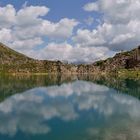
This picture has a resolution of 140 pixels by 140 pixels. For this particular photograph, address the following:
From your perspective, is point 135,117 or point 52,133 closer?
point 52,133

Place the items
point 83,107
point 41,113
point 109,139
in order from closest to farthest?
point 109,139 → point 41,113 → point 83,107

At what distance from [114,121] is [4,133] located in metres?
23.3

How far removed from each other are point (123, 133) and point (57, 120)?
20.0 metres

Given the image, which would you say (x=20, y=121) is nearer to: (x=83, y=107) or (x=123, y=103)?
(x=83, y=107)

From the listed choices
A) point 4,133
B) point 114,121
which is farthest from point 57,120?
point 4,133

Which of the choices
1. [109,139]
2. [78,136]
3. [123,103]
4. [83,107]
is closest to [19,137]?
[78,136]

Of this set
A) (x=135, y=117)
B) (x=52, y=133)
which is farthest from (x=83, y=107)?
(x=52, y=133)

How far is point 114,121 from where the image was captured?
6719cm

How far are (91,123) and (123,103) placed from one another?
133ft

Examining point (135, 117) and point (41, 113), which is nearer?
point (135, 117)

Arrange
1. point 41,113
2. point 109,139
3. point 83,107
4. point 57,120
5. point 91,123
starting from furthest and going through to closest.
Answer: point 83,107, point 41,113, point 57,120, point 91,123, point 109,139

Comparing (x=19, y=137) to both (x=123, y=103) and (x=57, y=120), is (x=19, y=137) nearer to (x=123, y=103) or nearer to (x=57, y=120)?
(x=57, y=120)

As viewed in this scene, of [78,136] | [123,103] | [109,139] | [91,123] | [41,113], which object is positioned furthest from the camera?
[123,103]

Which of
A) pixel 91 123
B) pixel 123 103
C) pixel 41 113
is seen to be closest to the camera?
pixel 91 123
